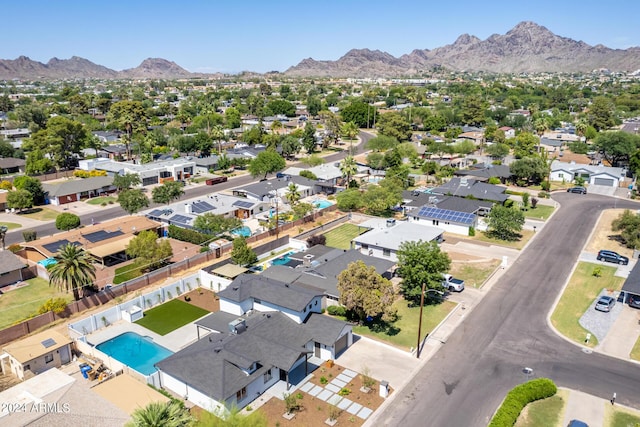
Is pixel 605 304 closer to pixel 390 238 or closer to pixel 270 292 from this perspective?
pixel 390 238

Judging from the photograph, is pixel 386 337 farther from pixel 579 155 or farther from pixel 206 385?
pixel 579 155

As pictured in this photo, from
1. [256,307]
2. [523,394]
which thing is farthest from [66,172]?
[523,394]

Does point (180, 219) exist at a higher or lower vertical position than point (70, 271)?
lower

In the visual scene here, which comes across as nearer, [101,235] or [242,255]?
[242,255]

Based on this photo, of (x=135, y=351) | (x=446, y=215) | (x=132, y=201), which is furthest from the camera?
(x=132, y=201)

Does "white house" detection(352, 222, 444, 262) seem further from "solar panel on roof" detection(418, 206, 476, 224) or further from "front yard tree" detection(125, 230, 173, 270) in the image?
"front yard tree" detection(125, 230, 173, 270)

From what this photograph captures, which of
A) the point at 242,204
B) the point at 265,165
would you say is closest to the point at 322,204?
the point at 242,204
